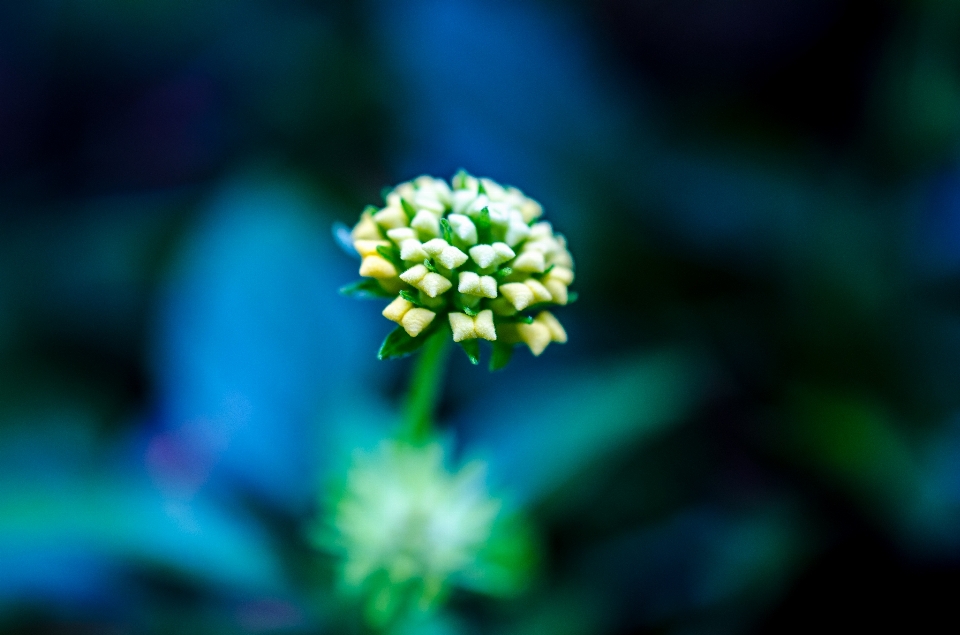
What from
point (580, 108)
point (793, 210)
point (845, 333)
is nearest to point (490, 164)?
point (580, 108)

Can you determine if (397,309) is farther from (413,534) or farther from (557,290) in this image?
(413,534)

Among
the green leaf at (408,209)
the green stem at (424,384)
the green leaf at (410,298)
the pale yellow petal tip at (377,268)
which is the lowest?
the green leaf at (410,298)

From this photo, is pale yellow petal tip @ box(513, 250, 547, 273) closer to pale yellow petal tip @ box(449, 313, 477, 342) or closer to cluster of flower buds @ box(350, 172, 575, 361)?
cluster of flower buds @ box(350, 172, 575, 361)

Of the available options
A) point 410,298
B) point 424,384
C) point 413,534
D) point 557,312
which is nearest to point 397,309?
point 410,298

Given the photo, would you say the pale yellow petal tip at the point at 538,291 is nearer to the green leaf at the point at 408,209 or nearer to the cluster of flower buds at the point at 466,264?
the cluster of flower buds at the point at 466,264

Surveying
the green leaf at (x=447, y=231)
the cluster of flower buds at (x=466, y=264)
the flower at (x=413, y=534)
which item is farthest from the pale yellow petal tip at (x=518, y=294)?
the flower at (x=413, y=534)
